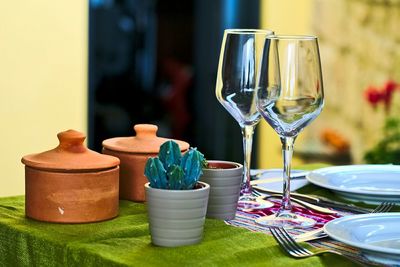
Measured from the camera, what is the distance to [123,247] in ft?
3.47

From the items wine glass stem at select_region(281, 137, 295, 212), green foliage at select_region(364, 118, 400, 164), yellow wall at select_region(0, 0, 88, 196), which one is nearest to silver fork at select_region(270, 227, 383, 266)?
wine glass stem at select_region(281, 137, 295, 212)

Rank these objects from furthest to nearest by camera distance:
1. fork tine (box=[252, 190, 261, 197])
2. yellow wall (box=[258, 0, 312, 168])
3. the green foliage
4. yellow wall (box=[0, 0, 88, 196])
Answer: yellow wall (box=[258, 0, 312, 168]) < yellow wall (box=[0, 0, 88, 196]) < the green foliage < fork tine (box=[252, 190, 261, 197])

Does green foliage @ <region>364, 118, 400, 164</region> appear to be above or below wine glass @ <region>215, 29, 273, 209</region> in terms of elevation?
below

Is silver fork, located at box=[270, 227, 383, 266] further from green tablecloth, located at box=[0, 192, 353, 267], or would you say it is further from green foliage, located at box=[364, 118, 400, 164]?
green foliage, located at box=[364, 118, 400, 164]

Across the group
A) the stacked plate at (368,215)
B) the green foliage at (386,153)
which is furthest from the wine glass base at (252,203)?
the green foliage at (386,153)

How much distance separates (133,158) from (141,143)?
35 millimetres

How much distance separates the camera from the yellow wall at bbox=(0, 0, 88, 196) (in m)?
2.74

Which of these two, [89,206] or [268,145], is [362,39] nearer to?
[268,145]

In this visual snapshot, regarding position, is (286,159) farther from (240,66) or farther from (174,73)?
(174,73)

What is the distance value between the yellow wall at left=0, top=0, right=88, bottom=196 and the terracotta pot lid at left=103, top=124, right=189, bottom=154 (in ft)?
4.74

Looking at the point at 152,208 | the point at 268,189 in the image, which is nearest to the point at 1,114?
the point at 268,189

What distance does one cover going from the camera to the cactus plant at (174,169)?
1.06m

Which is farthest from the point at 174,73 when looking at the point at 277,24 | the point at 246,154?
the point at 246,154

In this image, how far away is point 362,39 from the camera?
4.12m
